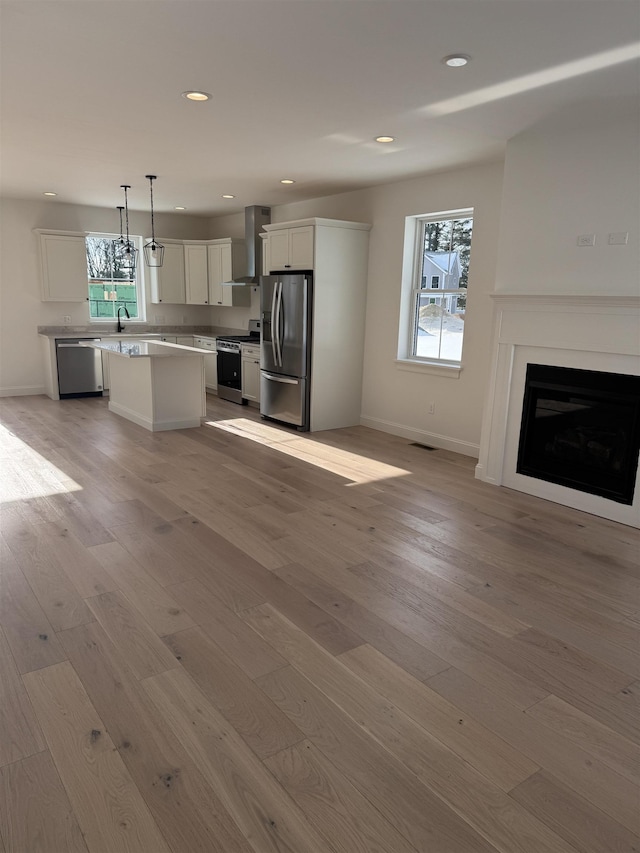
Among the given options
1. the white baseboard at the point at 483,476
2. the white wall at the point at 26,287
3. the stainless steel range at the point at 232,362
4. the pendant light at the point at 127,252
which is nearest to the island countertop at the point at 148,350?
the pendant light at the point at 127,252

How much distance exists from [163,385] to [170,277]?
348 cm

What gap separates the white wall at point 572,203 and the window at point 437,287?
3.77 feet

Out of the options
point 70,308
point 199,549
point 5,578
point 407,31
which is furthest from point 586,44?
point 70,308

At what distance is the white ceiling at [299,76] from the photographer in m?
2.52

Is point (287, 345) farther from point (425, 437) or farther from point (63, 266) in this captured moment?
point (63, 266)

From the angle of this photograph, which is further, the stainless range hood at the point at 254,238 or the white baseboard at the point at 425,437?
the stainless range hood at the point at 254,238

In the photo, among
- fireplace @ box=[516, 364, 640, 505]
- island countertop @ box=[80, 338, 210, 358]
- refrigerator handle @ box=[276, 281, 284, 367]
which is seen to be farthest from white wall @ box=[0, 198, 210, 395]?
fireplace @ box=[516, 364, 640, 505]

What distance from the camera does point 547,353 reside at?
4336 millimetres

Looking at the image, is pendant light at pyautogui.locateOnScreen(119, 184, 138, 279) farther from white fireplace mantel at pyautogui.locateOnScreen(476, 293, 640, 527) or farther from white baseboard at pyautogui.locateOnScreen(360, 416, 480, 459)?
white fireplace mantel at pyautogui.locateOnScreen(476, 293, 640, 527)

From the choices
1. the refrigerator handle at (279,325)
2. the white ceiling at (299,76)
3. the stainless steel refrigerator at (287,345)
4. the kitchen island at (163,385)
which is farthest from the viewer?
the refrigerator handle at (279,325)

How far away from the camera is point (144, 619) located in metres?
2.65

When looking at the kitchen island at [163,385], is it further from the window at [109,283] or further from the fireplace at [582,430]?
the fireplace at [582,430]

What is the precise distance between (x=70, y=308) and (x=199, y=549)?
250 inches

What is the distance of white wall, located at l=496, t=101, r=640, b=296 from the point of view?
3754mm
